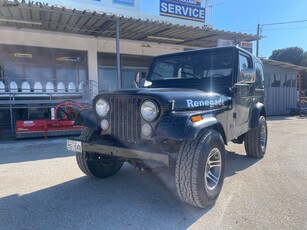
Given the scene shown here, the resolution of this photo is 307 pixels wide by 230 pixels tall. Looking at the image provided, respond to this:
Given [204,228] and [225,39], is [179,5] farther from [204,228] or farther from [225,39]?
[204,228]

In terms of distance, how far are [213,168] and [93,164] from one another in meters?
1.81

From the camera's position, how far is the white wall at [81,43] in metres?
9.90

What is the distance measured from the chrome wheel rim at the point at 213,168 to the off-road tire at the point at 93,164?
4.28 feet

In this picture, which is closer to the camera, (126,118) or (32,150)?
(126,118)

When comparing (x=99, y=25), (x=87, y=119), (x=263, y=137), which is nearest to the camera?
(x=87, y=119)

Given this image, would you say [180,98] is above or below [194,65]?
below

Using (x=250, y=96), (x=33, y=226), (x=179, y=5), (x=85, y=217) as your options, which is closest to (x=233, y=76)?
(x=250, y=96)

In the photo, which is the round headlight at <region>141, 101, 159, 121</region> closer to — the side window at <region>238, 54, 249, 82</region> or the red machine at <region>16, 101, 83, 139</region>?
the side window at <region>238, 54, 249, 82</region>

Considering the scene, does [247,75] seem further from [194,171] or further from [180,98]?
[194,171]

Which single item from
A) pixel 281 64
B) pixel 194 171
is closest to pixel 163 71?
pixel 194 171

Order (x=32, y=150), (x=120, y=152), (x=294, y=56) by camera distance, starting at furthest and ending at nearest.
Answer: (x=294, y=56) → (x=32, y=150) → (x=120, y=152)

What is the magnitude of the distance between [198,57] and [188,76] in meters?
0.40

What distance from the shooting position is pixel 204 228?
103 inches

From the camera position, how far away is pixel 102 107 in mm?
3250
